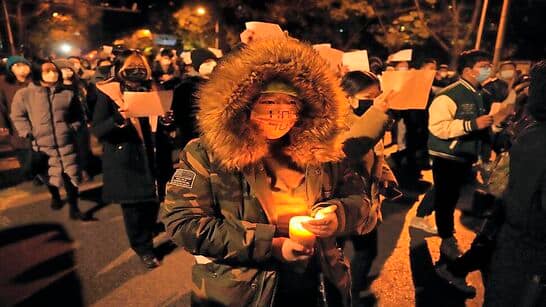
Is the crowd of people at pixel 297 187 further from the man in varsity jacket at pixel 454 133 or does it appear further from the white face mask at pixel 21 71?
the white face mask at pixel 21 71

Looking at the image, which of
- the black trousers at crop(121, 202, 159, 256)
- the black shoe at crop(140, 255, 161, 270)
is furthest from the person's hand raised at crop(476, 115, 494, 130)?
the black shoe at crop(140, 255, 161, 270)

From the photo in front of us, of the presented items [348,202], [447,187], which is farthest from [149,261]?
[447,187]

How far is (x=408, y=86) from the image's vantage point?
3.10 m

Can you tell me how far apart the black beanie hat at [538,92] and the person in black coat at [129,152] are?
3.13 metres

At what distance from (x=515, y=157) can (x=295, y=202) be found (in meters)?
1.36

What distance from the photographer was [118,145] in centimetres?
375

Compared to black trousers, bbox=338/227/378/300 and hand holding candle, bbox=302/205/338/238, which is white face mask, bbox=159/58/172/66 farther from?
hand holding candle, bbox=302/205/338/238

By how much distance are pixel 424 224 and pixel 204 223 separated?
13.2 feet

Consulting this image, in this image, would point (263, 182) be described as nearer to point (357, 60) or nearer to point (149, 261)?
point (357, 60)

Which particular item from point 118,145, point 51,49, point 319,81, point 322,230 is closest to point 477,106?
point 319,81

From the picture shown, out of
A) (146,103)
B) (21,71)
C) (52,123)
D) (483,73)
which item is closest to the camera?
(146,103)

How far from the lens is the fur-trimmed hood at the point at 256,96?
1730 millimetres

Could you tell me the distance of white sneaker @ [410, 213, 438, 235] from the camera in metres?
4.88

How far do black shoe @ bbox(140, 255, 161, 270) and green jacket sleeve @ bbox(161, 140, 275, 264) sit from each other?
8.06 feet
